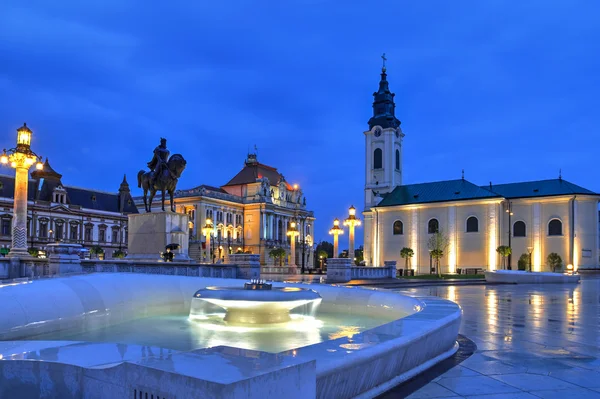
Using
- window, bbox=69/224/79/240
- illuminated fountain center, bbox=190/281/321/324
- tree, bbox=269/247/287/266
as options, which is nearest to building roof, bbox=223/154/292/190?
tree, bbox=269/247/287/266

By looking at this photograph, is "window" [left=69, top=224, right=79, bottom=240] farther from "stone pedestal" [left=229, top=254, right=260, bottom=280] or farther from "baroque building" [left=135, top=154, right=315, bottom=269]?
"stone pedestal" [left=229, top=254, right=260, bottom=280]

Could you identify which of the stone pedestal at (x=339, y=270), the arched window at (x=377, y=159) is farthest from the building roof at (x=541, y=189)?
the stone pedestal at (x=339, y=270)

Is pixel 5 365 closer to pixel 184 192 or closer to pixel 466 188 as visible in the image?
pixel 466 188

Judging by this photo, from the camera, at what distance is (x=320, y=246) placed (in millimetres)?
167500

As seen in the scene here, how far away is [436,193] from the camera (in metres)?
71.6

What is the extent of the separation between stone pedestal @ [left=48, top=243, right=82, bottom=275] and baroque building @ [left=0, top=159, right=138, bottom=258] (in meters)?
56.9

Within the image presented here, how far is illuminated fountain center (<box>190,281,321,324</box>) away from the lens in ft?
31.8

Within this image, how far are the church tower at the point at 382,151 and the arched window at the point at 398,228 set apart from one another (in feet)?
26.8

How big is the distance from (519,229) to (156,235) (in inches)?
2122

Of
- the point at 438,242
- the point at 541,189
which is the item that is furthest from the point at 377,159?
the point at 541,189

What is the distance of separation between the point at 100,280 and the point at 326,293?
5371mm

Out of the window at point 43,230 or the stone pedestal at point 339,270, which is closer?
the stone pedestal at point 339,270

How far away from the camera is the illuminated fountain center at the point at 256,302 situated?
969cm

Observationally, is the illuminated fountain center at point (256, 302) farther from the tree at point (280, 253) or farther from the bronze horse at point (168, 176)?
the tree at point (280, 253)
